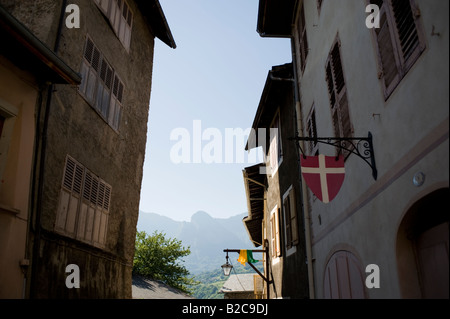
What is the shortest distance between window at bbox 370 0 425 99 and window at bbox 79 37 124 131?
6144 mm

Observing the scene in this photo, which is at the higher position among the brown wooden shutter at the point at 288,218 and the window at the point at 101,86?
the window at the point at 101,86

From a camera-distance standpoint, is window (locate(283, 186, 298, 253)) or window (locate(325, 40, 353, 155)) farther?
window (locate(283, 186, 298, 253))

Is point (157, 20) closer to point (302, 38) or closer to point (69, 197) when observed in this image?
point (302, 38)

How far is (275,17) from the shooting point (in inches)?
432

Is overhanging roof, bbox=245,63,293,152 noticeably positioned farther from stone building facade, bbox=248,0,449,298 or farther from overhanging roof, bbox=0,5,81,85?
overhanging roof, bbox=0,5,81,85

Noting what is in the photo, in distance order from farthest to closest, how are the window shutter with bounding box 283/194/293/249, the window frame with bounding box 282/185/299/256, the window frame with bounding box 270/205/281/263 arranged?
the window frame with bounding box 270/205/281/263 → the window shutter with bounding box 283/194/293/249 → the window frame with bounding box 282/185/299/256

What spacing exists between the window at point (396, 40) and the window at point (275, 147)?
275 inches

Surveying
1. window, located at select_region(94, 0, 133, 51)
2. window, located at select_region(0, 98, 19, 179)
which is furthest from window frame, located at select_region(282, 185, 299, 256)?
window, located at select_region(0, 98, 19, 179)

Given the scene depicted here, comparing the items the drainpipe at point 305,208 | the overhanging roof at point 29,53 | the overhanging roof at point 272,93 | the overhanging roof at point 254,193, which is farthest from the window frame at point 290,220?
the overhanging roof at point 29,53

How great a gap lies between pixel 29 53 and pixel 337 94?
207 inches

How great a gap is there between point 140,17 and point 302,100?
6.51 m

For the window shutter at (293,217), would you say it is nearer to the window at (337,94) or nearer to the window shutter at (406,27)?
the window at (337,94)

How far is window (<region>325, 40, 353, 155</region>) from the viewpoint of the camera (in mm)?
6351

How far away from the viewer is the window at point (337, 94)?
20.8 feet
